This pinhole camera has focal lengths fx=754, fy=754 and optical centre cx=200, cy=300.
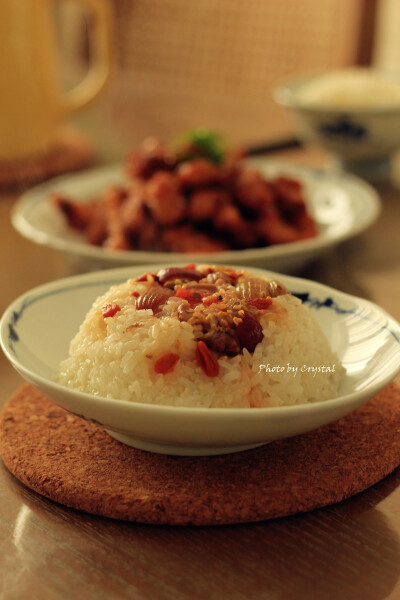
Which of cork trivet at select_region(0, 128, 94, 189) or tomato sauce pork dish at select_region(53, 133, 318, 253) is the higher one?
tomato sauce pork dish at select_region(53, 133, 318, 253)

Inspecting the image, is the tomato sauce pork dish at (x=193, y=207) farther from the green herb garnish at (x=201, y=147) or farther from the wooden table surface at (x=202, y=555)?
the wooden table surface at (x=202, y=555)

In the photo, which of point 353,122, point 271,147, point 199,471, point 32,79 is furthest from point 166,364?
point 271,147

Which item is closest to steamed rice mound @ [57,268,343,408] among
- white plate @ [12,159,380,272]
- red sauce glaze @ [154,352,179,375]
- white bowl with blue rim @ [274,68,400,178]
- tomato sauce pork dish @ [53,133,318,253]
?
red sauce glaze @ [154,352,179,375]

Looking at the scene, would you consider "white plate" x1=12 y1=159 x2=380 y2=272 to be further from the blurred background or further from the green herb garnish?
the blurred background

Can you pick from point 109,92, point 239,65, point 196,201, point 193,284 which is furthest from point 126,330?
point 239,65

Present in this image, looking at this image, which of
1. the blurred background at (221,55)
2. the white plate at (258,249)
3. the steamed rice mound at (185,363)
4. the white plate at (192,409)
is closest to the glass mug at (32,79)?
the white plate at (258,249)

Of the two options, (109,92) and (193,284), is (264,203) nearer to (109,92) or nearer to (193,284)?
(193,284)

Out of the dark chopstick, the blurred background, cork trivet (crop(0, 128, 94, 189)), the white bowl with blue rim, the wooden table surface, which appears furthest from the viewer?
the blurred background
